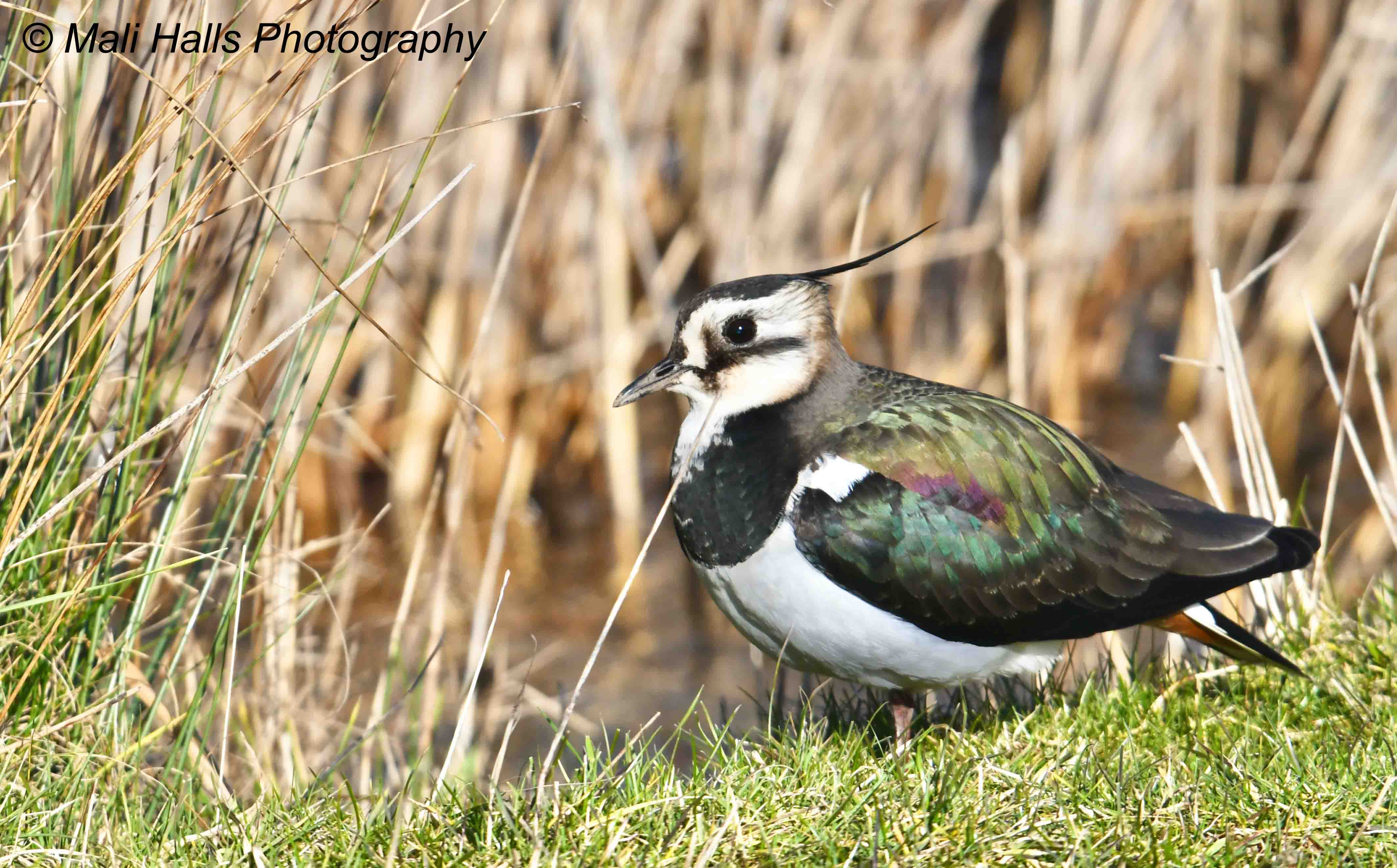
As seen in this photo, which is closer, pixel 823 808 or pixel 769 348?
pixel 823 808

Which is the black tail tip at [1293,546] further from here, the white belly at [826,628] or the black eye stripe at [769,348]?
the black eye stripe at [769,348]

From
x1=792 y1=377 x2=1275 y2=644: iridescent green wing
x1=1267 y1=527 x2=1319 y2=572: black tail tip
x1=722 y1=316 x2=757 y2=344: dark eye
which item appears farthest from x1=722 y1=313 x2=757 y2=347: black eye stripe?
x1=1267 y1=527 x2=1319 y2=572: black tail tip

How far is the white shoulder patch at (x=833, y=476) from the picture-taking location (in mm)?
3305

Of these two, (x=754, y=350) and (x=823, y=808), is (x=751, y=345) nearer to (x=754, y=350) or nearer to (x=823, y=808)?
(x=754, y=350)

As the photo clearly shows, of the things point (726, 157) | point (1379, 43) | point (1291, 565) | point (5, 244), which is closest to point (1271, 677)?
point (1291, 565)

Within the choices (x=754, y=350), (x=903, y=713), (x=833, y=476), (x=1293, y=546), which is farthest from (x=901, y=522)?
(x=1293, y=546)

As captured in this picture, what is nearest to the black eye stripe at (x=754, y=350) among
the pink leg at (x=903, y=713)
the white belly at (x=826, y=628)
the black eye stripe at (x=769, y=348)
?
the black eye stripe at (x=769, y=348)

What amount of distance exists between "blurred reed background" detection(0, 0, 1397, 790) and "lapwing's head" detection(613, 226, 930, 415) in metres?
0.61

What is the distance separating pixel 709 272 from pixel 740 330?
3390mm

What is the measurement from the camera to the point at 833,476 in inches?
131

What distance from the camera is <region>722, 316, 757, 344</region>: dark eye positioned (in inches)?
140

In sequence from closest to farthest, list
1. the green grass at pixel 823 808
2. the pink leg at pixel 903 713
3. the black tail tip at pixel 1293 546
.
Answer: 1. the green grass at pixel 823 808
2. the pink leg at pixel 903 713
3. the black tail tip at pixel 1293 546

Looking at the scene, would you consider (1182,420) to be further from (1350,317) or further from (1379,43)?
(1379,43)

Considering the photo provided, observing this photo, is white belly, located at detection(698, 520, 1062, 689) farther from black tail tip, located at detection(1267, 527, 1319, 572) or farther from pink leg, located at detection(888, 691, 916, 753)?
black tail tip, located at detection(1267, 527, 1319, 572)
